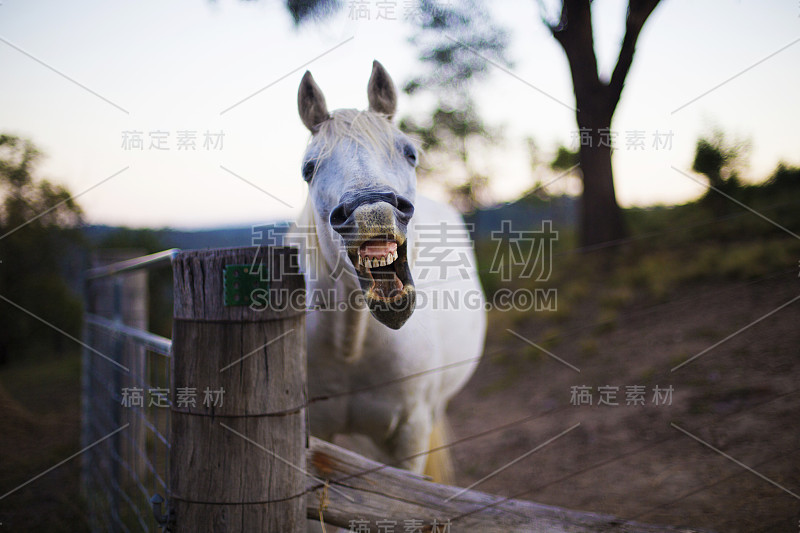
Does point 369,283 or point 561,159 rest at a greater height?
point 561,159

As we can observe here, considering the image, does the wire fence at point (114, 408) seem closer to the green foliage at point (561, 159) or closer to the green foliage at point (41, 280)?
the green foliage at point (41, 280)

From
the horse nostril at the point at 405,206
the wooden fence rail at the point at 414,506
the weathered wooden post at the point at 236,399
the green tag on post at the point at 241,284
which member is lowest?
the wooden fence rail at the point at 414,506

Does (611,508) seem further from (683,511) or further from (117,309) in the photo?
(117,309)

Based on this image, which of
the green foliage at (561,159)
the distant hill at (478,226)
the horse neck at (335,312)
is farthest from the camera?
the green foliage at (561,159)

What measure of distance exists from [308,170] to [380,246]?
1.88 ft

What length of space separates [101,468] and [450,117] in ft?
18.7

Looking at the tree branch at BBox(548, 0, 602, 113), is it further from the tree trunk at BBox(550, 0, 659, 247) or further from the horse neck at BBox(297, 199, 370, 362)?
the horse neck at BBox(297, 199, 370, 362)

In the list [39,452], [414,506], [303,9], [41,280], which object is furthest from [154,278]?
[414,506]

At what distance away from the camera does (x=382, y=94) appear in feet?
5.72

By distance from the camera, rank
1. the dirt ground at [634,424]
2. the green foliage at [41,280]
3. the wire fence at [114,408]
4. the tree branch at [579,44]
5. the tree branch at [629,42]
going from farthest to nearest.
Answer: the green foliage at [41,280] → the tree branch at [579,44] → the tree branch at [629,42] → the wire fence at [114,408] → the dirt ground at [634,424]

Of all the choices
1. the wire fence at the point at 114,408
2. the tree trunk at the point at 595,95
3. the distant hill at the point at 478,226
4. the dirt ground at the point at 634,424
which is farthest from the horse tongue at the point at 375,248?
the tree trunk at the point at 595,95

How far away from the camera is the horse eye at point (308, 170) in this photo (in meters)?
1.54

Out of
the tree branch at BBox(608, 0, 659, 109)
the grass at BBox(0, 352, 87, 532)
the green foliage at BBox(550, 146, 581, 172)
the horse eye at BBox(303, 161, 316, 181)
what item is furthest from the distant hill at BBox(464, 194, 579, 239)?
the horse eye at BBox(303, 161, 316, 181)

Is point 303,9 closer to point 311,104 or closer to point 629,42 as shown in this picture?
point 311,104
